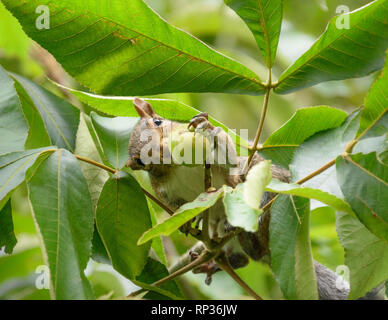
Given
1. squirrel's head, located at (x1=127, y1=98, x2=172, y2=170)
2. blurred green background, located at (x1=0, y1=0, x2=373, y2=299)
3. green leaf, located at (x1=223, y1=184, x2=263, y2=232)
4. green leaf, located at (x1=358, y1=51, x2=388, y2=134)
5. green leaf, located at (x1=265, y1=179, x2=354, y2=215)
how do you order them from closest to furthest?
green leaf, located at (x1=223, y1=184, x2=263, y2=232), green leaf, located at (x1=265, y1=179, x2=354, y2=215), green leaf, located at (x1=358, y1=51, x2=388, y2=134), squirrel's head, located at (x1=127, y1=98, x2=172, y2=170), blurred green background, located at (x1=0, y1=0, x2=373, y2=299)

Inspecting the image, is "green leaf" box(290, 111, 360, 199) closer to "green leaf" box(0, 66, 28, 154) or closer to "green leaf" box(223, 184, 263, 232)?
"green leaf" box(223, 184, 263, 232)

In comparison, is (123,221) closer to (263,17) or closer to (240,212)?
(240,212)

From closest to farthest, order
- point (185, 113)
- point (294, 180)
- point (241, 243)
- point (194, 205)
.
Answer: point (194, 205) < point (294, 180) < point (185, 113) < point (241, 243)

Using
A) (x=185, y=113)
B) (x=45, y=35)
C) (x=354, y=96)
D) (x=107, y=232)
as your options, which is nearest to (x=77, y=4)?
(x=45, y=35)

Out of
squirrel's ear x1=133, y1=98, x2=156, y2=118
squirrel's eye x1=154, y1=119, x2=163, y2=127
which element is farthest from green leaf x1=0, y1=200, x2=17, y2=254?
squirrel's eye x1=154, y1=119, x2=163, y2=127

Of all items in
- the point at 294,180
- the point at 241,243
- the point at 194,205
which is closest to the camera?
the point at 194,205

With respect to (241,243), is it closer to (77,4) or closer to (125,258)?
(125,258)

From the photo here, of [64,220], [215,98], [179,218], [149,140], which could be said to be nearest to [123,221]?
[64,220]

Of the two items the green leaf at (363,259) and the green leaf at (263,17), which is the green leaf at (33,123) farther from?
the green leaf at (363,259)
